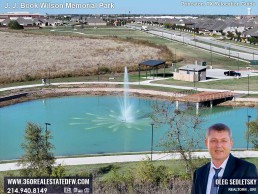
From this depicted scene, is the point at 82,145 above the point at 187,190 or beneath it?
beneath

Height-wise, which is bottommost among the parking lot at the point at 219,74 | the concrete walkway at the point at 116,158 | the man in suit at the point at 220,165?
the concrete walkway at the point at 116,158

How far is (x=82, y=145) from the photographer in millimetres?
30000

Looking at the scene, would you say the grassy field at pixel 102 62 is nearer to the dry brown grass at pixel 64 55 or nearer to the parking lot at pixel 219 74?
the dry brown grass at pixel 64 55

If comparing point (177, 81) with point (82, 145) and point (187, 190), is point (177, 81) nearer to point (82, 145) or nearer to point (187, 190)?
point (82, 145)

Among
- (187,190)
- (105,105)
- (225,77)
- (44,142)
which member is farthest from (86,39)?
(187,190)

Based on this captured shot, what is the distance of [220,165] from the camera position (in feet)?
14.7

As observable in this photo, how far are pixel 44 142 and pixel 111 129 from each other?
45.0ft

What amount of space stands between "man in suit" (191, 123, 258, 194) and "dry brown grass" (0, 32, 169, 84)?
48857 millimetres

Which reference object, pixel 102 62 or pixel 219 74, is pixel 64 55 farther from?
pixel 219 74

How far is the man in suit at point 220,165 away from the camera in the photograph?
4.32 m

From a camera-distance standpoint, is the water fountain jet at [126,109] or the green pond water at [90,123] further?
the water fountain jet at [126,109]

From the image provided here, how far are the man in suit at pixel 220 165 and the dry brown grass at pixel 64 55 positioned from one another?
48.9m

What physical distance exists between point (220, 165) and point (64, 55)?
245 feet

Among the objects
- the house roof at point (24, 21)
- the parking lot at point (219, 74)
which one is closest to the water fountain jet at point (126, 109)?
the parking lot at point (219, 74)
